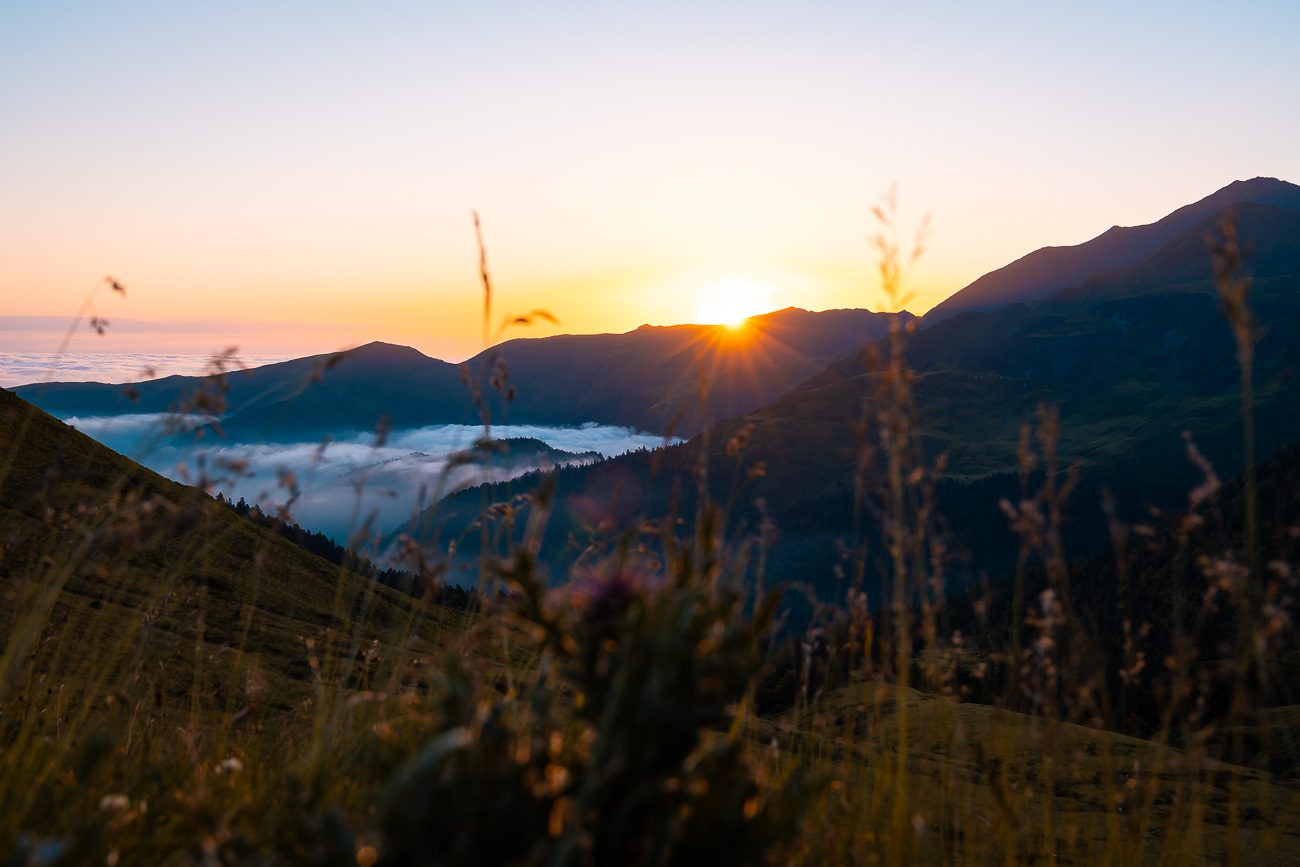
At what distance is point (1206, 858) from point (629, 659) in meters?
6.59

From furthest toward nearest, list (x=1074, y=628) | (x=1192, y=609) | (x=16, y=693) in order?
(x=1192, y=609)
(x=16, y=693)
(x=1074, y=628)

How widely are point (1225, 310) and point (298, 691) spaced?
37.4 feet

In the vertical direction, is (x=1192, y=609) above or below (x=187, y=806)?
below

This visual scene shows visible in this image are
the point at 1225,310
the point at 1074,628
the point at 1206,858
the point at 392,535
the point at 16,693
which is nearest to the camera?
the point at 1225,310

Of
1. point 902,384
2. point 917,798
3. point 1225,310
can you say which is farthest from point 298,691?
point 1225,310

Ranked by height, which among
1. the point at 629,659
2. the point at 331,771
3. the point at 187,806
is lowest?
the point at 331,771

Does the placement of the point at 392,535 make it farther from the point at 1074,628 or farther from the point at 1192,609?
the point at 1192,609

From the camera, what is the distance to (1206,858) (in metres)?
5.80

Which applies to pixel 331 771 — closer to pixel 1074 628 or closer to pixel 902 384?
pixel 902 384

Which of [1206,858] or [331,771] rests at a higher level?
[331,771]

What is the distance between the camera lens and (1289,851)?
240 inches

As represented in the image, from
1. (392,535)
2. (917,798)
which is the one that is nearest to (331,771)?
(392,535)

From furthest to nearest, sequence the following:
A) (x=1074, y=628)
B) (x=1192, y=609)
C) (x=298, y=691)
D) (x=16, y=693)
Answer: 1. (x=1192, y=609)
2. (x=298, y=691)
3. (x=16, y=693)
4. (x=1074, y=628)

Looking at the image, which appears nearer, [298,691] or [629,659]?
[629,659]
